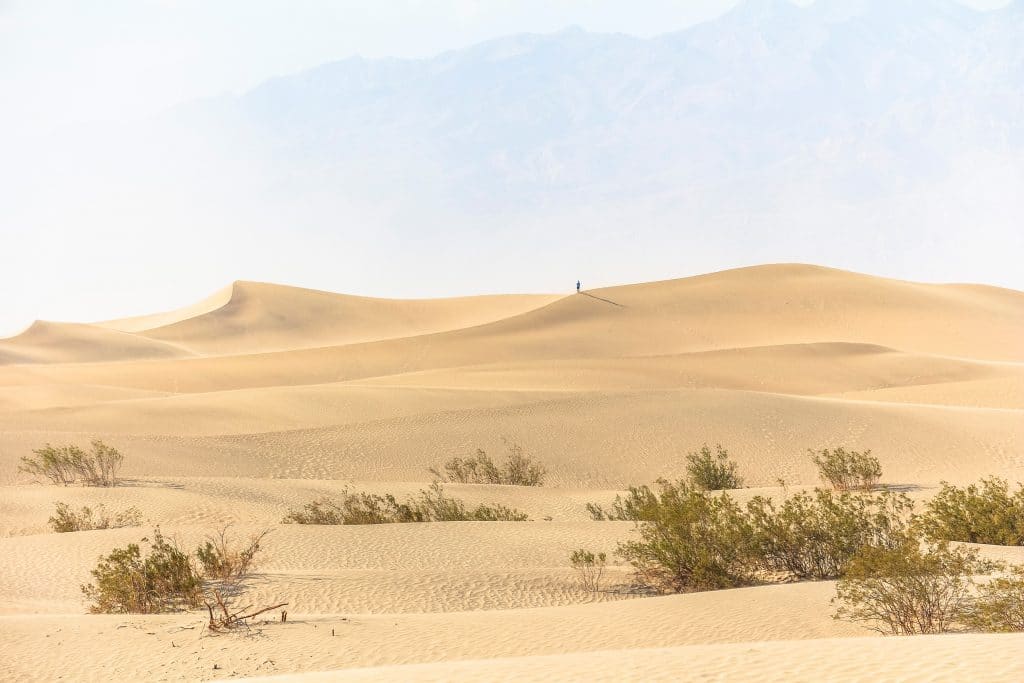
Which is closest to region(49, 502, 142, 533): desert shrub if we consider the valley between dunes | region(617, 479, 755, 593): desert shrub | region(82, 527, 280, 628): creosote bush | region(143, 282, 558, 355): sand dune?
the valley between dunes

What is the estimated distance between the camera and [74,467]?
19.7 metres

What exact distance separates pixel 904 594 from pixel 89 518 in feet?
39.6

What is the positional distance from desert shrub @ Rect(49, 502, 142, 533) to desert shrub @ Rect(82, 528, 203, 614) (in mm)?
4291

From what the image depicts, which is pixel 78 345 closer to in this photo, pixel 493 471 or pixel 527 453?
pixel 527 453

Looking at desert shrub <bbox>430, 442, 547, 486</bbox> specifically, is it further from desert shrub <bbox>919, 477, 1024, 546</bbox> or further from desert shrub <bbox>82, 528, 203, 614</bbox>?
desert shrub <bbox>82, 528, 203, 614</bbox>

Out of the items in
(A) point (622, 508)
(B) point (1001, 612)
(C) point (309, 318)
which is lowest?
(B) point (1001, 612)

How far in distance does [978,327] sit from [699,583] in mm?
52462

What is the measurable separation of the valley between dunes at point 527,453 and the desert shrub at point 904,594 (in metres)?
0.35

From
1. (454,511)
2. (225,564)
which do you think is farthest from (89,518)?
(454,511)

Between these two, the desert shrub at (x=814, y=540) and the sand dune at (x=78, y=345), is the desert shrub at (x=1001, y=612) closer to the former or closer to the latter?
the desert shrub at (x=814, y=540)

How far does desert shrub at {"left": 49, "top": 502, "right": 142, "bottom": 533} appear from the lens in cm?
1530

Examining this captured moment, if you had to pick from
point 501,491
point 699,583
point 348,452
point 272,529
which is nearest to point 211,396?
point 348,452

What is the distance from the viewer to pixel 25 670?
27.1 ft

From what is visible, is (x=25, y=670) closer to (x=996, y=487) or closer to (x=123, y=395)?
(x=996, y=487)
